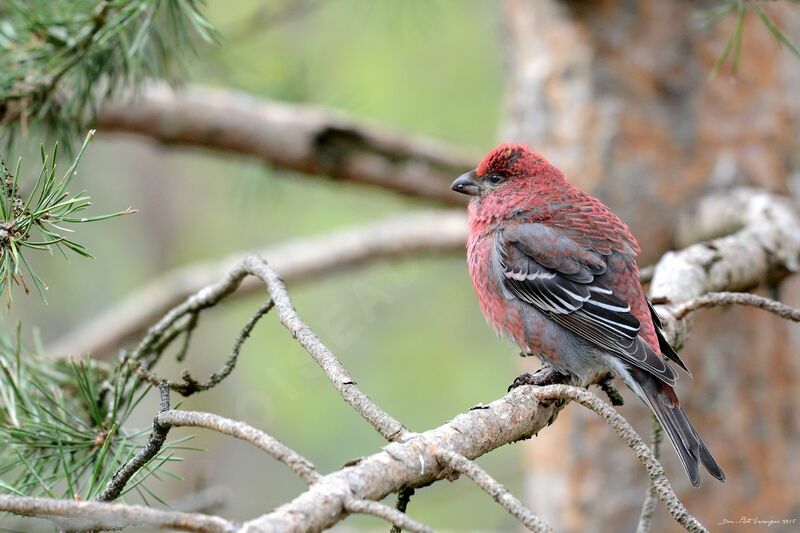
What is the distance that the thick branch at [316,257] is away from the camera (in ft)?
16.6

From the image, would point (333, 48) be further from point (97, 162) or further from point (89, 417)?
point (89, 417)

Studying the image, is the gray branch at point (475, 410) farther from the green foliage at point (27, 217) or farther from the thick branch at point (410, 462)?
the green foliage at point (27, 217)

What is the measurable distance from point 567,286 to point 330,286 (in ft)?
22.3

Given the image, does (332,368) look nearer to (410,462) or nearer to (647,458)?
(410,462)

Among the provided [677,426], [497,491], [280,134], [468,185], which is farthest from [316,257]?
[497,491]

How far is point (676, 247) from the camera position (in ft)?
13.5

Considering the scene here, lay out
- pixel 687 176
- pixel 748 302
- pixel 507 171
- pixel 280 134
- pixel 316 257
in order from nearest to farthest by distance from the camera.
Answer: pixel 748 302 < pixel 507 171 < pixel 687 176 < pixel 280 134 < pixel 316 257

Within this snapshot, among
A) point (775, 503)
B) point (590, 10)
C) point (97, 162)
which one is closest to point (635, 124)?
point (590, 10)

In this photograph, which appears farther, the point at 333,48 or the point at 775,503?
the point at 333,48

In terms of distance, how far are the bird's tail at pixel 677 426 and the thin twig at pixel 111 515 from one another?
5.56 feet

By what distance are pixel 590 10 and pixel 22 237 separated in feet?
10.2

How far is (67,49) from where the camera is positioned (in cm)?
272

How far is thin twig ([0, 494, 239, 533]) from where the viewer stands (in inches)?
50.3

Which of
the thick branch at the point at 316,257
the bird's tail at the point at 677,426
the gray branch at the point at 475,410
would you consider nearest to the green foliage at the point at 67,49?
the gray branch at the point at 475,410
